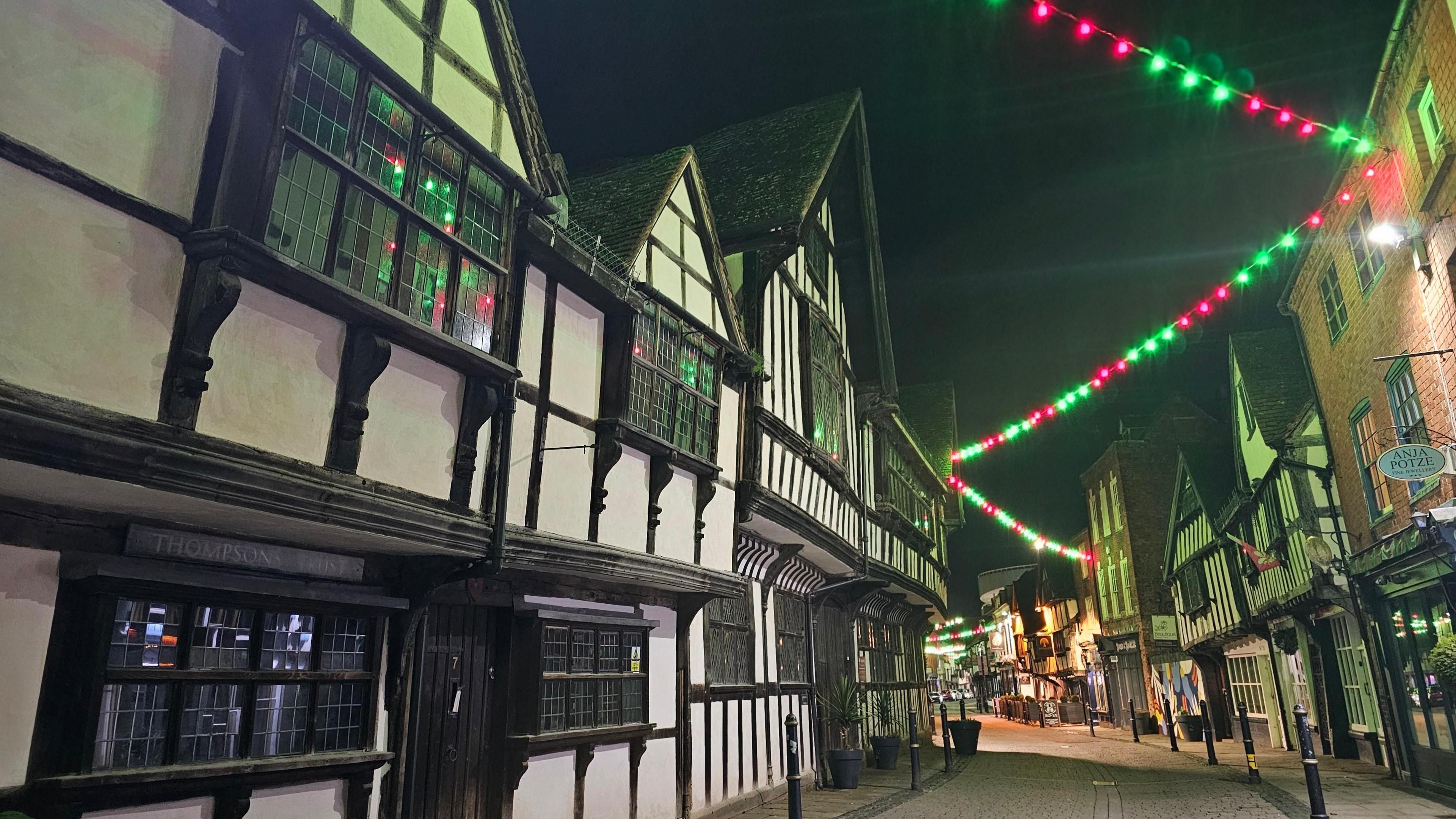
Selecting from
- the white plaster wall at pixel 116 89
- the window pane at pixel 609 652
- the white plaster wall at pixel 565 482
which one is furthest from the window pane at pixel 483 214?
the window pane at pixel 609 652

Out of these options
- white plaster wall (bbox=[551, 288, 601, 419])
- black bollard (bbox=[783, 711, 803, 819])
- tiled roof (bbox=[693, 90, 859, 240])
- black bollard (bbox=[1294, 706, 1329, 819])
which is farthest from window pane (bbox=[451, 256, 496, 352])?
black bollard (bbox=[1294, 706, 1329, 819])

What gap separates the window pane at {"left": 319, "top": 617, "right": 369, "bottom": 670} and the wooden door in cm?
55

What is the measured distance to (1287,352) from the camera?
65.7 ft

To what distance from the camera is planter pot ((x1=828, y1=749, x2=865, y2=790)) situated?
45.1 ft

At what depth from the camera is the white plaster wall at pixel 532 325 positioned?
7.52 meters

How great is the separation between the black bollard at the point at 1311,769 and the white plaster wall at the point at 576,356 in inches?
287

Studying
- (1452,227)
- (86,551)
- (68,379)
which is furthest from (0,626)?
(1452,227)

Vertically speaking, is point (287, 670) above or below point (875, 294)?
below

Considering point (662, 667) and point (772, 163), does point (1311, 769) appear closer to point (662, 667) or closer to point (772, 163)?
point (662, 667)

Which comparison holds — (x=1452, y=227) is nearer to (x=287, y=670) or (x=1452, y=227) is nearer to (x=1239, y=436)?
(x=287, y=670)

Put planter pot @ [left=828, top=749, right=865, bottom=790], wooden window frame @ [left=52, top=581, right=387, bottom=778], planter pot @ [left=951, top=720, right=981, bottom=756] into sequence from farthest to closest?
planter pot @ [left=951, top=720, right=981, bottom=756], planter pot @ [left=828, top=749, right=865, bottom=790], wooden window frame @ [left=52, top=581, right=387, bottom=778]

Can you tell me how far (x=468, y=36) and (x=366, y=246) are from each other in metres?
2.35

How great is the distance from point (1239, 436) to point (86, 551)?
24359 mm

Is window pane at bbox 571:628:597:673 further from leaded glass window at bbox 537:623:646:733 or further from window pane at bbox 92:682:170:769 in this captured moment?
window pane at bbox 92:682:170:769
